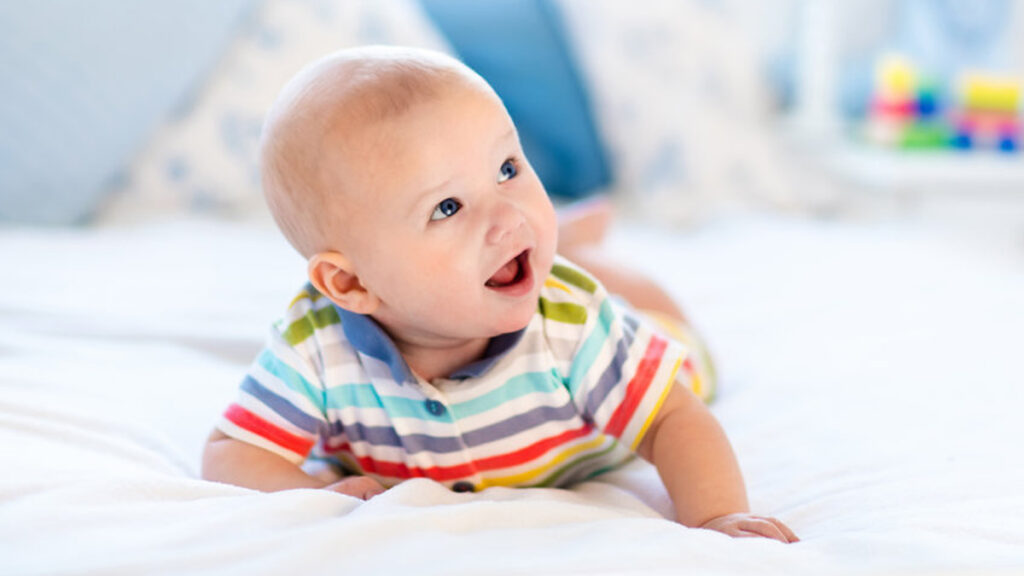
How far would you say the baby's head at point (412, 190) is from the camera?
29.9 inches

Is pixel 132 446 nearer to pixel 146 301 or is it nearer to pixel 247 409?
pixel 247 409

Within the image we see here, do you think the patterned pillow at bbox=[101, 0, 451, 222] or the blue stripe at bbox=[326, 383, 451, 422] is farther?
the patterned pillow at bbox=[101, 0, 451, 222]

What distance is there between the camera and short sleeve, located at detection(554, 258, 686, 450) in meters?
0.84

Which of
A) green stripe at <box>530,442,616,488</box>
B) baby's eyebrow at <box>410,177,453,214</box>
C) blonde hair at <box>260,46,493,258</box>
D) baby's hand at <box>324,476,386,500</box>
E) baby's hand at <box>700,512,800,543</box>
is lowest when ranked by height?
green stripe at <box>530,442,616,488</box>

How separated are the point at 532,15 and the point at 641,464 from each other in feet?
3.88

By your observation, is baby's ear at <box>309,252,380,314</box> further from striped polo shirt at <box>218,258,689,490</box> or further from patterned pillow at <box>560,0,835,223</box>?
patterned pillow at <box>560,0,835,223</box>

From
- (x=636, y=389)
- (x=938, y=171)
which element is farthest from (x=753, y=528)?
(x=938, y=171)

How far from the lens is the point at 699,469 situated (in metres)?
0.80

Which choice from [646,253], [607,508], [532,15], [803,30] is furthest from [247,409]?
[803,30]

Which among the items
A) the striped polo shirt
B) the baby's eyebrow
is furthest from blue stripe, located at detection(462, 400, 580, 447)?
the baby's eyebrow

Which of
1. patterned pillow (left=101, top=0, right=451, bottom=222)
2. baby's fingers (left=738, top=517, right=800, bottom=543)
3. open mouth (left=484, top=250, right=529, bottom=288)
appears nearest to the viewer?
baby's fingers (left=738, top=517, right=800, bottom=543)

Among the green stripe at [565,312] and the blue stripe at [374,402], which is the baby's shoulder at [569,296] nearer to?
the green stripe at [565,312]

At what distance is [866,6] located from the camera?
2.54m

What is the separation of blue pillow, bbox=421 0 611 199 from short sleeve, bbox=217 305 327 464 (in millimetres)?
1112
